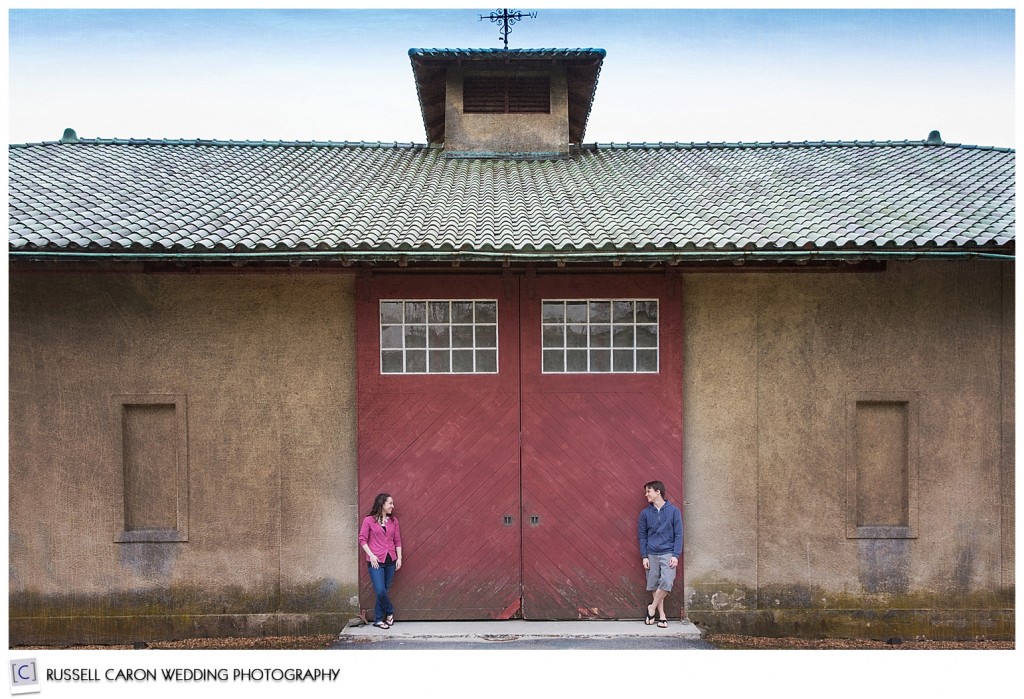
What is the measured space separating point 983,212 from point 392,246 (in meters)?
6.14

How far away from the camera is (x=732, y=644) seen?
7230mm

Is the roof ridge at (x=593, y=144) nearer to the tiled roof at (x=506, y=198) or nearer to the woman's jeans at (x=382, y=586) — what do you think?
the tiled roof at (x=506, y=198)

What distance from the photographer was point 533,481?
7.46 metres

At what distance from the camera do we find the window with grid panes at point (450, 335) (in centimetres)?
750

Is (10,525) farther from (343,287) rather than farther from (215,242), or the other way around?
(343,287)

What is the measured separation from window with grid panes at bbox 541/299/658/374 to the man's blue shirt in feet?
4.79

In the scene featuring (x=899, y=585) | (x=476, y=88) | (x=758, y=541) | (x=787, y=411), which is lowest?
(x=899, y=585)

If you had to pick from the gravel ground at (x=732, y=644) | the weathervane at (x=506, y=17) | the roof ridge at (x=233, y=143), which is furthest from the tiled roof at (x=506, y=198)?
the gravel ground at (x=732, y=644)

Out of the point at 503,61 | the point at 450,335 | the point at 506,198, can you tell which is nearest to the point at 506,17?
the point at 503,61

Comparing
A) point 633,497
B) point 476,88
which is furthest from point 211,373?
Answer: point 476,88

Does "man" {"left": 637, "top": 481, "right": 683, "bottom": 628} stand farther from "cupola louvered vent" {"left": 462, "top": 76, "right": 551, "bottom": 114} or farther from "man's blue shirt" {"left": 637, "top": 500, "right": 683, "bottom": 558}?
"cupola louvered vent" {"left": 462, "top": 76, "right": 551, "bottom": 114}

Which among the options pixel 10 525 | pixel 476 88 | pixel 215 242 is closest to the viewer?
pixel 215 242

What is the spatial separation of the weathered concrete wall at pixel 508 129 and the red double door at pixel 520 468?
16.7 ft

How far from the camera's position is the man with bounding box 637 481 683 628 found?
23.5ft
